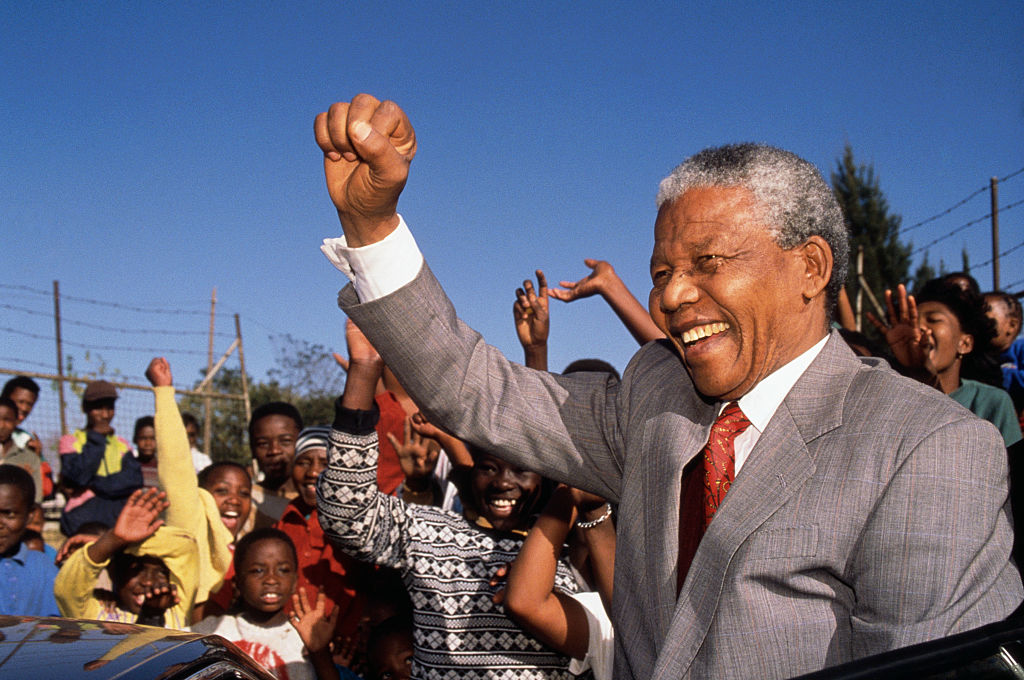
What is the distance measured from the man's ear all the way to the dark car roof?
1.45 meters

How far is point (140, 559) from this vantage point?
4156 millimetres

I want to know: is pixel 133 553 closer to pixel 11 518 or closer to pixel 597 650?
pixel 11 518

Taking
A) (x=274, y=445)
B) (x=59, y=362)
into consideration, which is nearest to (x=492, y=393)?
(x=274, y=445)

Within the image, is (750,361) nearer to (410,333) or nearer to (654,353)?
(654,353)

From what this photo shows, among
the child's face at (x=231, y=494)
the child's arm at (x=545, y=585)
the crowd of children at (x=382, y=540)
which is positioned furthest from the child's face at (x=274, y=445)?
the child's arm at (x=545, y=585)

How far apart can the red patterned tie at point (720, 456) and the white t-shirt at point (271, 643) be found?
→ 2625 millimetres

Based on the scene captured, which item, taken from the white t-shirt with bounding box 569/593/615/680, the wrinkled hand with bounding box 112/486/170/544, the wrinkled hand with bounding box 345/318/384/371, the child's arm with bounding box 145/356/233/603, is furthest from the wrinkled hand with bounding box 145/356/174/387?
the white t-shirt with bounding box 569/593/615/680

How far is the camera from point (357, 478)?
10.6 feet

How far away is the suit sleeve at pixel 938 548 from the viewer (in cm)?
142

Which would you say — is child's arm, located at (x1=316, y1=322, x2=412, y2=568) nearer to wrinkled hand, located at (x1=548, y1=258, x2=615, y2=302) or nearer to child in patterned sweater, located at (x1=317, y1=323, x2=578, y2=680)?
child in patterned sweater, located at (x1=317, y1=323, x2=578, y2=680)

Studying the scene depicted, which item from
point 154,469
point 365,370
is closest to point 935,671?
point 365,370

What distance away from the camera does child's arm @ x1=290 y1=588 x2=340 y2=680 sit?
3.73 m

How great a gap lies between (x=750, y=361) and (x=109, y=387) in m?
6.88

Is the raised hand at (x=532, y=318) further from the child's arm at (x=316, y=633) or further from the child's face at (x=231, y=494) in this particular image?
the child's face at (x=231, y=494)
